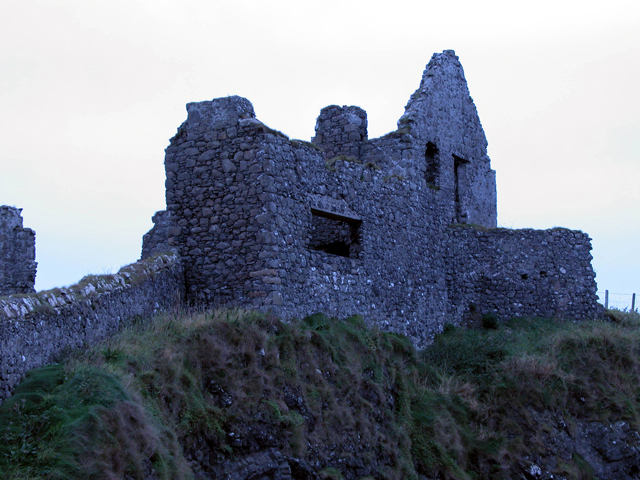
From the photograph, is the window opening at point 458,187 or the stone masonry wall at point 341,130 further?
the window opening at point 458,187

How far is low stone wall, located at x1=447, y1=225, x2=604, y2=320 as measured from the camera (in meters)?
19.5

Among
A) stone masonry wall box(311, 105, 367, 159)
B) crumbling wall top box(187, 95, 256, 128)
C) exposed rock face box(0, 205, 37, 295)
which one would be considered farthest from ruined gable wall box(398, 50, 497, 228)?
exposed rock face box(0, 205, 37, 295)

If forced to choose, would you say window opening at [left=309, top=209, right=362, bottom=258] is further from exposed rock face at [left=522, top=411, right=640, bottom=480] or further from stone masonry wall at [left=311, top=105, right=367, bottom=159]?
exposed rock face at [left=522, top=411, right=640, bottom=480]

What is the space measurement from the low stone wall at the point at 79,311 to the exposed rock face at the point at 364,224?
3.45 ft

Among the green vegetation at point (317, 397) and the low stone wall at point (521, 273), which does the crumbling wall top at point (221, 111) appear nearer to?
the green vegetation at point (317, 397)

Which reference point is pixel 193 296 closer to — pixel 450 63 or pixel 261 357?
pixel 261 357

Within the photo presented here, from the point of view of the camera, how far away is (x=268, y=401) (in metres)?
10.5

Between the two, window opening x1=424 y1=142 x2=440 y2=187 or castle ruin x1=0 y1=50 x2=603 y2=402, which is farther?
window opening x1=424 y1=142 x2=440 y2=187

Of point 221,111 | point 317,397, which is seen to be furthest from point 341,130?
point 317,397

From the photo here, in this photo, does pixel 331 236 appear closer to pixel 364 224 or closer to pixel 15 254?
pixel 364 224

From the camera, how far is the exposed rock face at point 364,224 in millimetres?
13180

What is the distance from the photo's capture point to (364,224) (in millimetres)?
15500

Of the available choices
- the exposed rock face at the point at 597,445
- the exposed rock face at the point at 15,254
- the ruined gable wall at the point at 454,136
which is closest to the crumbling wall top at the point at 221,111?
the ruined gable wall at the point at 454,136

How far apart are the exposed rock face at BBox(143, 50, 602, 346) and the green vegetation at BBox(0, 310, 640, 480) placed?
0.98m
